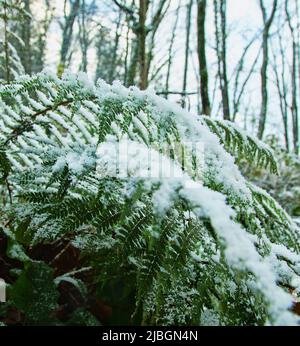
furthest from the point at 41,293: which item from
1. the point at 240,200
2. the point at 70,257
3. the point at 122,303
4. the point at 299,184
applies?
the point at 299,184

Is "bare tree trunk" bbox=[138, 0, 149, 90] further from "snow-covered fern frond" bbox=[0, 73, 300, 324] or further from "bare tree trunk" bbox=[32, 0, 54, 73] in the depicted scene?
"bare tree trunk" bbox=[32, 0, 54, 73]

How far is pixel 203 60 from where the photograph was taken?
3846 millimetres

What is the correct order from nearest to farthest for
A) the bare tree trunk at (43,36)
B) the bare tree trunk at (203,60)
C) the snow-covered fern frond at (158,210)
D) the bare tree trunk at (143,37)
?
1. the snow-covered fern frond at (158,210)
2. the bare tree trunk at (143,37)
3. the bare tree trunk at (203,60)
4. the bare tree trunk at (43,36)

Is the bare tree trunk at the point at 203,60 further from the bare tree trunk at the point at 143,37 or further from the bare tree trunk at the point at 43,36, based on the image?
the bare tree trunk at the point at 43,36

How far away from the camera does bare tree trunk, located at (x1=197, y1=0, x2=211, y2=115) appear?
3.62m

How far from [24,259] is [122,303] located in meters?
0.24

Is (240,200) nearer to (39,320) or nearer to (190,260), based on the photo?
(190,260)

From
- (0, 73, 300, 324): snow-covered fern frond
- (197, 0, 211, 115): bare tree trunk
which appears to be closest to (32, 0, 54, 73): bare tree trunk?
(197, 0, 211, 115): bare tree trunk

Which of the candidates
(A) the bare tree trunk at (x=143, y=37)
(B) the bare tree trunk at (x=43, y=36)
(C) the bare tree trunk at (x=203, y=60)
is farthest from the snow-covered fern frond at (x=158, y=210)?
(B) the bare tree trunk at (x=43, y=36)

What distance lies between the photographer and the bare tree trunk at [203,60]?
3.62 meters

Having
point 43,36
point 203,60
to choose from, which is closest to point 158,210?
point 203,60

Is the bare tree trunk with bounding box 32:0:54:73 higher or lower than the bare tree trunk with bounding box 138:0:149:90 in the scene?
higher

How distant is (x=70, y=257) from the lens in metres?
1.13

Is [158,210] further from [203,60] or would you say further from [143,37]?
[203,60]
